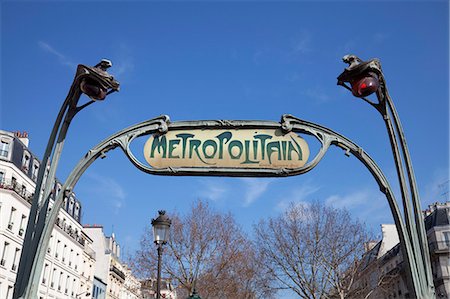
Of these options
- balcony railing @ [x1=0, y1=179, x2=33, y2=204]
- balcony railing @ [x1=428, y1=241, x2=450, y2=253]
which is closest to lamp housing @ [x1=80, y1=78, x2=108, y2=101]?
balcony railing @ [x1=0, y1=179, x2=33, y2=204]

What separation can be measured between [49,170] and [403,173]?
3.54 m

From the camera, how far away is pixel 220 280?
97.5 feet

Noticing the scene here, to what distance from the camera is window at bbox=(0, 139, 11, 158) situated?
105 feet

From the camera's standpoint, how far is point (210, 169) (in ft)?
15.5

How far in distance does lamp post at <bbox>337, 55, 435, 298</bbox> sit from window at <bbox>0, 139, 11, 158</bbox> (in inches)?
1247

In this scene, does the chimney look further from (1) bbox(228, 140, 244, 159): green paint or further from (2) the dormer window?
(1) bbox(228, 140, 244, 159): green paint

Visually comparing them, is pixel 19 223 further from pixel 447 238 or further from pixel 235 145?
pixel 447 238

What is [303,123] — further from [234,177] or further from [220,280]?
[220,280]

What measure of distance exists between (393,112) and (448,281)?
39624 mm

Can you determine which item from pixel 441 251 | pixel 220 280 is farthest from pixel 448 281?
pixel 220 280

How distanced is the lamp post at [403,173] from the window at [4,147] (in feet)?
104

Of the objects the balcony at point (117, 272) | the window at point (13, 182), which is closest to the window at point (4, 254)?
the window at point (13, 182)

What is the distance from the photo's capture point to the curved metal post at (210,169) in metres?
4.56

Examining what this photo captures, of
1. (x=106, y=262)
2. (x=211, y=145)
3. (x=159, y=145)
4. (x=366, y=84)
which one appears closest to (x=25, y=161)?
(x=106, y=262)
